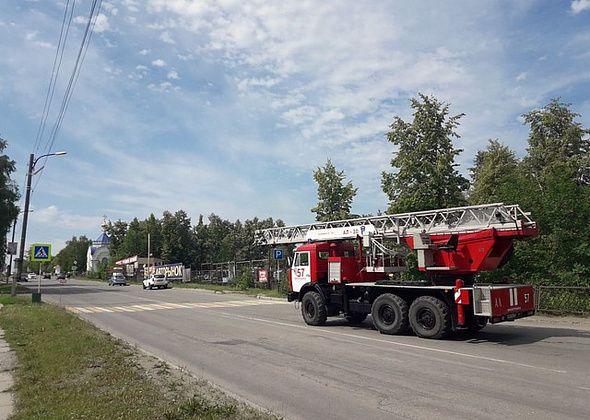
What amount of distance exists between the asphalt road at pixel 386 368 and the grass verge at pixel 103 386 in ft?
2.65

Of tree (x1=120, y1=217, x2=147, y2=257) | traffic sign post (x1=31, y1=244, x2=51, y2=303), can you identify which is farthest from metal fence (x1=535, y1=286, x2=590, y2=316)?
tree (x1=120, y1=217, x2=147, y2=257)

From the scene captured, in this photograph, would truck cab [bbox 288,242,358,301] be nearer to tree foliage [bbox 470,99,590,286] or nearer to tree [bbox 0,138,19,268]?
tree foliage [bbox 470,99,590,286]

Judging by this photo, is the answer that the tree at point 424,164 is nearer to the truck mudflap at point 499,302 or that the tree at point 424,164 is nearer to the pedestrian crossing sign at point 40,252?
the truck mudflap at point 499,302

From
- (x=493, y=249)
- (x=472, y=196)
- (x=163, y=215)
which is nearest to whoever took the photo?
(x=493, y=249)

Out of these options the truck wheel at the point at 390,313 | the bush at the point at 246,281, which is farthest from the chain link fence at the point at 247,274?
the truck wheel at the point at 390,313

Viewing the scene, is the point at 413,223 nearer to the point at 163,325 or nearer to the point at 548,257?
the point at 548,257

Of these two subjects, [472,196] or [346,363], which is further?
[472,196]

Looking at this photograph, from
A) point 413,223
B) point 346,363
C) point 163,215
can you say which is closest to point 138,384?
point 346,363

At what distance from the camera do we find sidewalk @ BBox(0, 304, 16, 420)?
6.61 meters

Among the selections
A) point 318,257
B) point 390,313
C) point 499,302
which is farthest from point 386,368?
point 318,257

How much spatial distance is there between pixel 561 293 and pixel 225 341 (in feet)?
39.0

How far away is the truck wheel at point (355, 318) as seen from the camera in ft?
55.6

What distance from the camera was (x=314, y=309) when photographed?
17266mm

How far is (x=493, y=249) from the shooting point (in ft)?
44.5
